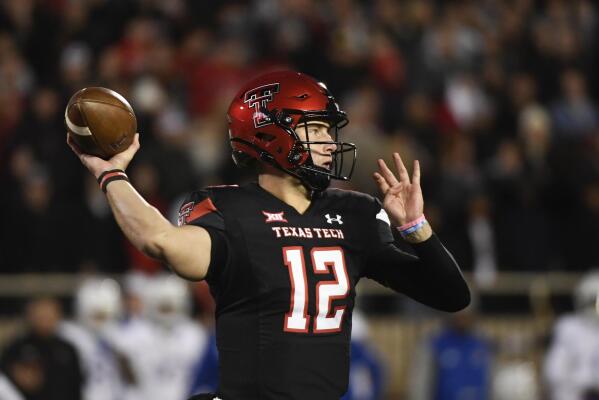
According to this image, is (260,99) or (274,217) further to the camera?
(260,99)

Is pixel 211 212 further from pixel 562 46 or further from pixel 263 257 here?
pixel 562 46

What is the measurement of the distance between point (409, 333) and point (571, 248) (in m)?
→ 1.62

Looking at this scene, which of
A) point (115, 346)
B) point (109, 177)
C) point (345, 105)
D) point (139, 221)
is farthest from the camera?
point (345, 105)

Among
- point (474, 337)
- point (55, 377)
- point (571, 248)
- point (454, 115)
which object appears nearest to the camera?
point (55, 377)

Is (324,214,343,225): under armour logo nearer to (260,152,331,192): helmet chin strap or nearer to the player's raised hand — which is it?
(260,152,331,192): helmet chin strap

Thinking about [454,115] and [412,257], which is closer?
[412,257]

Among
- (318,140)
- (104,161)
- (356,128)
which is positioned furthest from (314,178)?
(356,128)

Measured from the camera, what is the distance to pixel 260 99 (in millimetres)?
4379

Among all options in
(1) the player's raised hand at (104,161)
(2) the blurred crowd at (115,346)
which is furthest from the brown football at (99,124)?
(2) the blurred crowd at (115,346)

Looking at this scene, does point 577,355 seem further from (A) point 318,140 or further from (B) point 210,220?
(B) point 210,220

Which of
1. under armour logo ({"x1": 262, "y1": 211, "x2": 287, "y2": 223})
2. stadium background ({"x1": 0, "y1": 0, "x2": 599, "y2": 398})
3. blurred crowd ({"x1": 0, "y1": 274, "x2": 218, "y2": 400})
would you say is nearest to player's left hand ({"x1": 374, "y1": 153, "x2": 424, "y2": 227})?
under armour logo ({"x1": 262, "y1": 211, "x2": 287, "y2": 223})

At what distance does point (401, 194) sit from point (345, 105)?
7459 millimetres

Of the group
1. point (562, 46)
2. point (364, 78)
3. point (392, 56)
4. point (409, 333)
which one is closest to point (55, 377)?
point (409, 333)

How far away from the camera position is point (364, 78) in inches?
472
